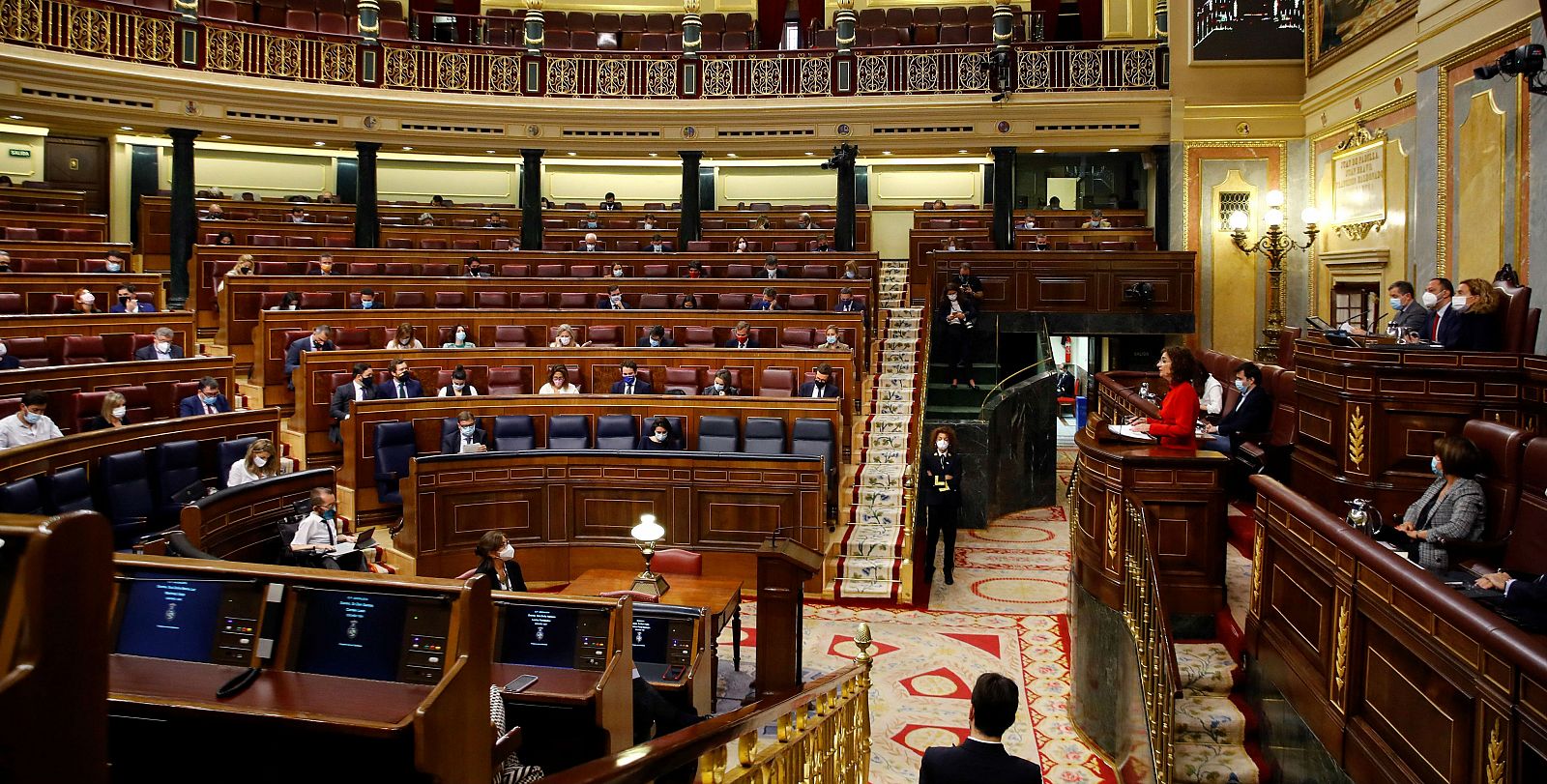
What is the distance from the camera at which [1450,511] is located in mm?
3922

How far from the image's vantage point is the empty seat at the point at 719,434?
27.0ft

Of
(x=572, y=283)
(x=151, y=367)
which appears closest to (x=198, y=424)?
(x=151, y=367)

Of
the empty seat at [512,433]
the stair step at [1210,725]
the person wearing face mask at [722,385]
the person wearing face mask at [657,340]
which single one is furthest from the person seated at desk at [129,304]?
the stair step at [1210,725]

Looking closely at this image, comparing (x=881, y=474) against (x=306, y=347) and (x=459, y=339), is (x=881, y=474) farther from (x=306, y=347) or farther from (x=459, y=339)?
(x=306, y=347)

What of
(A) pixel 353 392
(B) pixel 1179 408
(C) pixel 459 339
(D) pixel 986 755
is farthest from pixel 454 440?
(D) pixel 986 755

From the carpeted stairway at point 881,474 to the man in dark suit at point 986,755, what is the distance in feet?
16.6

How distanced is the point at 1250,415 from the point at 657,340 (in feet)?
18.1

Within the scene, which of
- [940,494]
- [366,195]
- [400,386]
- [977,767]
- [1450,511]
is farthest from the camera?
[366,195]

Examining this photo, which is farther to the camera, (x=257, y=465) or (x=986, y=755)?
(x=257, y=465)

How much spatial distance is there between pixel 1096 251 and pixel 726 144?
5651mm

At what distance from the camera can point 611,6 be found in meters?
18.6

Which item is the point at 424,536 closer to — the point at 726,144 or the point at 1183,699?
the point at 1183,699

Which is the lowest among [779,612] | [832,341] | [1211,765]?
[1211,765]

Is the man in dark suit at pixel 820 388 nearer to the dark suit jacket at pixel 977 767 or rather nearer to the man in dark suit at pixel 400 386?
the man in dark suit at pixel 400 386
